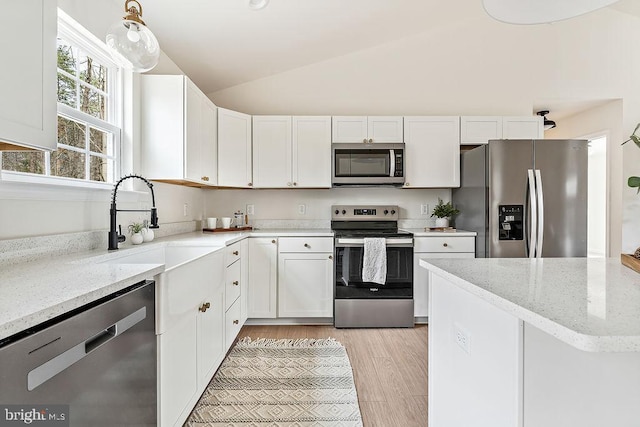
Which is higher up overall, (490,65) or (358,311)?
(490,65)

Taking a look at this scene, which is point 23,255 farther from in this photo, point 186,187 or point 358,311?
point 358,311

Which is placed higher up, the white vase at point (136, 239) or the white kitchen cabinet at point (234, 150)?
the white kitchen cabinet at point (234, 150)

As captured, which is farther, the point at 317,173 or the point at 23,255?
the point at 317,173

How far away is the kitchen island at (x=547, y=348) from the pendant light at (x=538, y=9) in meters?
0.86

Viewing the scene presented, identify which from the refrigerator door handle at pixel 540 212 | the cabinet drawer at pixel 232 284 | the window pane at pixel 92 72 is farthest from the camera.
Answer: the refrigerator door handle at pixel 540 212

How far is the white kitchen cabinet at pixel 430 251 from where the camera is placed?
3018mm

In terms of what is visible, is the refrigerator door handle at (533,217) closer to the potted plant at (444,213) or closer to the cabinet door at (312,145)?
the potted plant at (444,213)

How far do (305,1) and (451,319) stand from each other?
8.19ft

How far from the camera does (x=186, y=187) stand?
3.08 metres

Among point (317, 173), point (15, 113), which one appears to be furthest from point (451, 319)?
point (317, 173)

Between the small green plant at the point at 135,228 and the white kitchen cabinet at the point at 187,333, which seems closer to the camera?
the white kitchen cabinet at the point at 187,333

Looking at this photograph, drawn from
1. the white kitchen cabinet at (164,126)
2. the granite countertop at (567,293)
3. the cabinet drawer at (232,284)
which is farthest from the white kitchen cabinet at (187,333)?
the granite countertop at (567,293)

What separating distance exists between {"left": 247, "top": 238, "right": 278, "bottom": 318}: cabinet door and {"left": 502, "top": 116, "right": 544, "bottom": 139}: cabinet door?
8.72 ft

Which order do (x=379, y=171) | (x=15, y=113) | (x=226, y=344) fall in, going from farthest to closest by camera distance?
(x=379, y=171) → (x=226, y=344) → (x=15, y=113)
